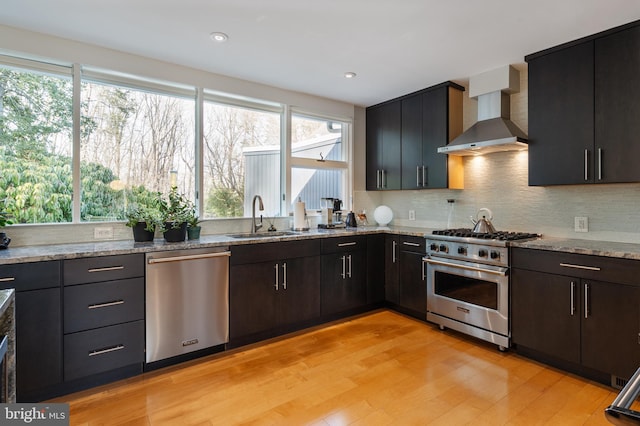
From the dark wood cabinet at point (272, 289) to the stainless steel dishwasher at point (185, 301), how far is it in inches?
4.0

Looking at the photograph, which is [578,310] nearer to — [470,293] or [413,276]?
[470,293]

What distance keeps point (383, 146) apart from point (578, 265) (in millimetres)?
2528

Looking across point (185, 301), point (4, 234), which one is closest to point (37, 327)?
point (4, 234)

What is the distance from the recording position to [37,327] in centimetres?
210

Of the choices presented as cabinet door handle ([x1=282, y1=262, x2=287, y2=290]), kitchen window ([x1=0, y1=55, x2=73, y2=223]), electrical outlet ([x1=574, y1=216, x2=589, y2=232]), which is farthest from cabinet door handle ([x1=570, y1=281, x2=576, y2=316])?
kitchen window ([x1=0, y1=55, x2=73, y2=223])

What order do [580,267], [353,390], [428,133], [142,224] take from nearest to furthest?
[353,390], [580,267], [142,224], [428,133]

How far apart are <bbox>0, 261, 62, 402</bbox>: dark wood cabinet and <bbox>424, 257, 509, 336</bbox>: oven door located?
3.04 metres

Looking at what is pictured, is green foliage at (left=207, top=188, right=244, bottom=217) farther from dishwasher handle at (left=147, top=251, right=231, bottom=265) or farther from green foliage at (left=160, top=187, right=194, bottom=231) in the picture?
dishwasher handle at (left=147, top=251, right=231, bottom=265)

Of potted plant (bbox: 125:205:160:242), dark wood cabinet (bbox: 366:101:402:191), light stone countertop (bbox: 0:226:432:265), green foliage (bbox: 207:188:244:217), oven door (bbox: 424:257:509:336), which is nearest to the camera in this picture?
light stone countertop (bbox: 0:226:432:265)

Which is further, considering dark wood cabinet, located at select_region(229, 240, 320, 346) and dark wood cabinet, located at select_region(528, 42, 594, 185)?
dark wood cabinet, located at select_region(229, 240, 320, 346)

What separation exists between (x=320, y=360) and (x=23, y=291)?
6.70ft

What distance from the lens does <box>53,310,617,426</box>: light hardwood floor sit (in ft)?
6.57

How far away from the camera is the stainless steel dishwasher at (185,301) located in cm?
253

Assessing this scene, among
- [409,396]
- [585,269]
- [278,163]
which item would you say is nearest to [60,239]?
[278,163]
